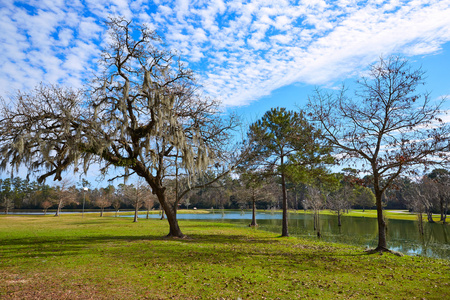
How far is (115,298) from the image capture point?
5262 mm

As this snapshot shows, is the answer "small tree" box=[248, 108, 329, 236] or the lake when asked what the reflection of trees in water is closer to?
the lake

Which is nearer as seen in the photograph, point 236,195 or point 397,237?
point 397,237

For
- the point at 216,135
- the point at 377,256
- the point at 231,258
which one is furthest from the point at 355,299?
the point at 216,135

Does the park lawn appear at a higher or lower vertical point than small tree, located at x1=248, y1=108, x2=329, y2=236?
lower

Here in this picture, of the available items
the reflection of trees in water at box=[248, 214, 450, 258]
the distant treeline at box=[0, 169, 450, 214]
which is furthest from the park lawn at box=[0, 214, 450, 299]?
the reflection of trees in water at box=[248, 214, 450, 258]

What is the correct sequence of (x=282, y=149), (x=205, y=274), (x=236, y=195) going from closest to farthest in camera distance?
Result: (x=205, y=274) < (x=282, y=149) < (x=236, y=195)

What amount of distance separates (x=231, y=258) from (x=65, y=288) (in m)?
5.32

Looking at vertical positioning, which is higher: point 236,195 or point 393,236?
point 236,195

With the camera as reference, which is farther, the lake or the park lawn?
the lake

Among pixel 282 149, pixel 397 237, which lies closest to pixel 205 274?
pixel 282 149

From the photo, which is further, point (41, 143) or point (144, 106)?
point (144, 106)

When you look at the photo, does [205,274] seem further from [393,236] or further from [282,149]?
[393,236]

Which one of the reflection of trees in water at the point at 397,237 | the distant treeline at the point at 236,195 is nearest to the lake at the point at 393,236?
the reflection of trees in water at the point at 397,237

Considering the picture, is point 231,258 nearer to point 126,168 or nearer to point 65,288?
point 65,288
